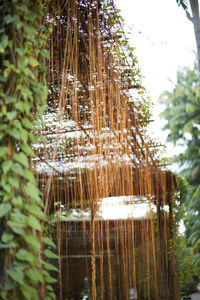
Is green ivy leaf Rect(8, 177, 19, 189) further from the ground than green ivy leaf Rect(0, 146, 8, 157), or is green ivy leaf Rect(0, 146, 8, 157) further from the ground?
green ivy leaf Rect(0, 146, 8, 157)

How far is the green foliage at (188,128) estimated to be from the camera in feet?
8.55

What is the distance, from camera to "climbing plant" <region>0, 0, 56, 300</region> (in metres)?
1.01

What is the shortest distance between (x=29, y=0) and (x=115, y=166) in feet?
3.61

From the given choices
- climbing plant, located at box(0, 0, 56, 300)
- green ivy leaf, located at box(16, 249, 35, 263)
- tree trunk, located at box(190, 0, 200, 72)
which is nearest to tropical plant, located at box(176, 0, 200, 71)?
tree trunk, located at box(190, 0, 200, 72)

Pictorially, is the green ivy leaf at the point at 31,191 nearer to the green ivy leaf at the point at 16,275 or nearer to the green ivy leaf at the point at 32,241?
the green ivy leaf at the point at 32,241

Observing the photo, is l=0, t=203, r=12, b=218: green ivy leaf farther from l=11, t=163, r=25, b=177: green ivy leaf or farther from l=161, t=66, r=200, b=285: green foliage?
l=161, t=66, r=200, b=285: green foliage

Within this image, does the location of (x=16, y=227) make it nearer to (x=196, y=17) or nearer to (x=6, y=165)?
(x=6, y=165)

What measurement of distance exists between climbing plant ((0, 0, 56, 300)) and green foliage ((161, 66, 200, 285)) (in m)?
1.70

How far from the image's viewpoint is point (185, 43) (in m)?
3.09

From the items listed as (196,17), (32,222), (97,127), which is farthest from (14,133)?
(196,17)

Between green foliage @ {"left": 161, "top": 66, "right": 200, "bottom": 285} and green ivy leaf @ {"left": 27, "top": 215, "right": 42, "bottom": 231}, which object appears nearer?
green ivy leaf @ {"left": 27, "top": 215, "right": 42, "bottom": 231}

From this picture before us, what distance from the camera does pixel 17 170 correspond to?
106cm

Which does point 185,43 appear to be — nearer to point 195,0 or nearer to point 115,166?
point 195,0

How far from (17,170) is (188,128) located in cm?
186
